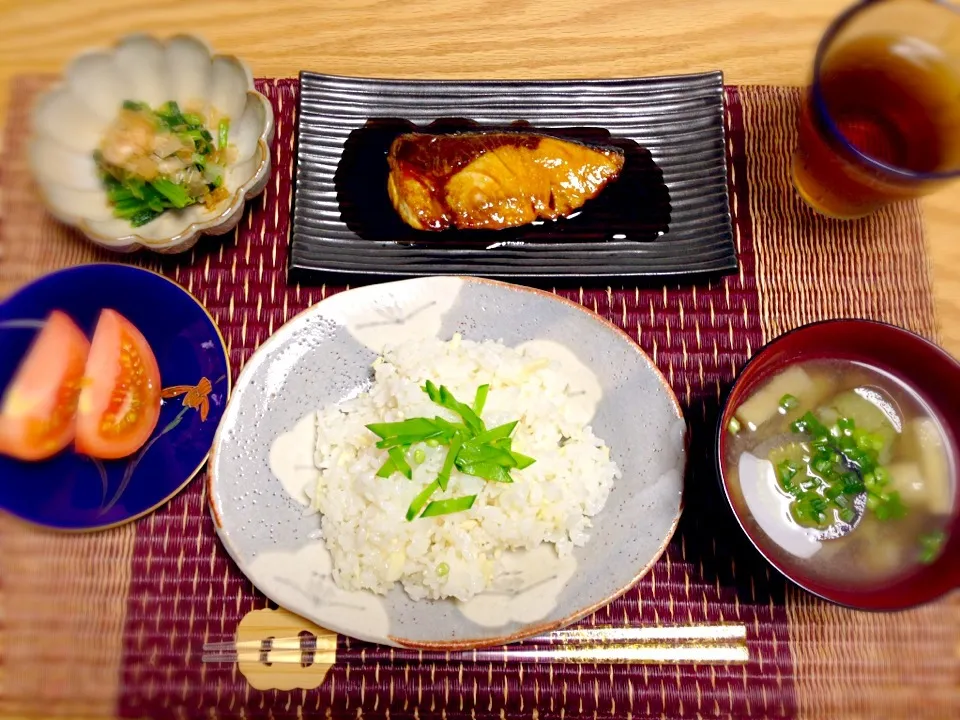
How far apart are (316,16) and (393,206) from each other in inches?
39.5

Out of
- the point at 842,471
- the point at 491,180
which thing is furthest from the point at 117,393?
the point at 842,471

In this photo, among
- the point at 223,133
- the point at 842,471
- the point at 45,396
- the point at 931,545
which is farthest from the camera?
the point at 223,133

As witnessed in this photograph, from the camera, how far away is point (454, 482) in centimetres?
216

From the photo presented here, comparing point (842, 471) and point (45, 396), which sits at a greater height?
point (45, 396)

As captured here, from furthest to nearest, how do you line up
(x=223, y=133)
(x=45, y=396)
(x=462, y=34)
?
1. (x=462, y=34)
2. (x=223, y=133)
3. (x=45, y=396)

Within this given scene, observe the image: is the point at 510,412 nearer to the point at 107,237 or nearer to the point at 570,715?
the point at 570,715

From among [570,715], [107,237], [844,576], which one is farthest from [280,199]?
[844,576]

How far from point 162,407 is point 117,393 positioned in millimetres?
146

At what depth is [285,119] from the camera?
2.67 meters

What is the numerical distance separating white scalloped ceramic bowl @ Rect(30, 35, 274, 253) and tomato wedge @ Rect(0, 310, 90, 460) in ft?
1.22

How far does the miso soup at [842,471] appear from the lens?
6.50 feet

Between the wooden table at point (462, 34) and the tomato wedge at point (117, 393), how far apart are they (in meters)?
1.27

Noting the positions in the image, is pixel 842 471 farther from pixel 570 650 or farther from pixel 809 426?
pixel 570 650

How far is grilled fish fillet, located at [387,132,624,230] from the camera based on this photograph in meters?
2.53
